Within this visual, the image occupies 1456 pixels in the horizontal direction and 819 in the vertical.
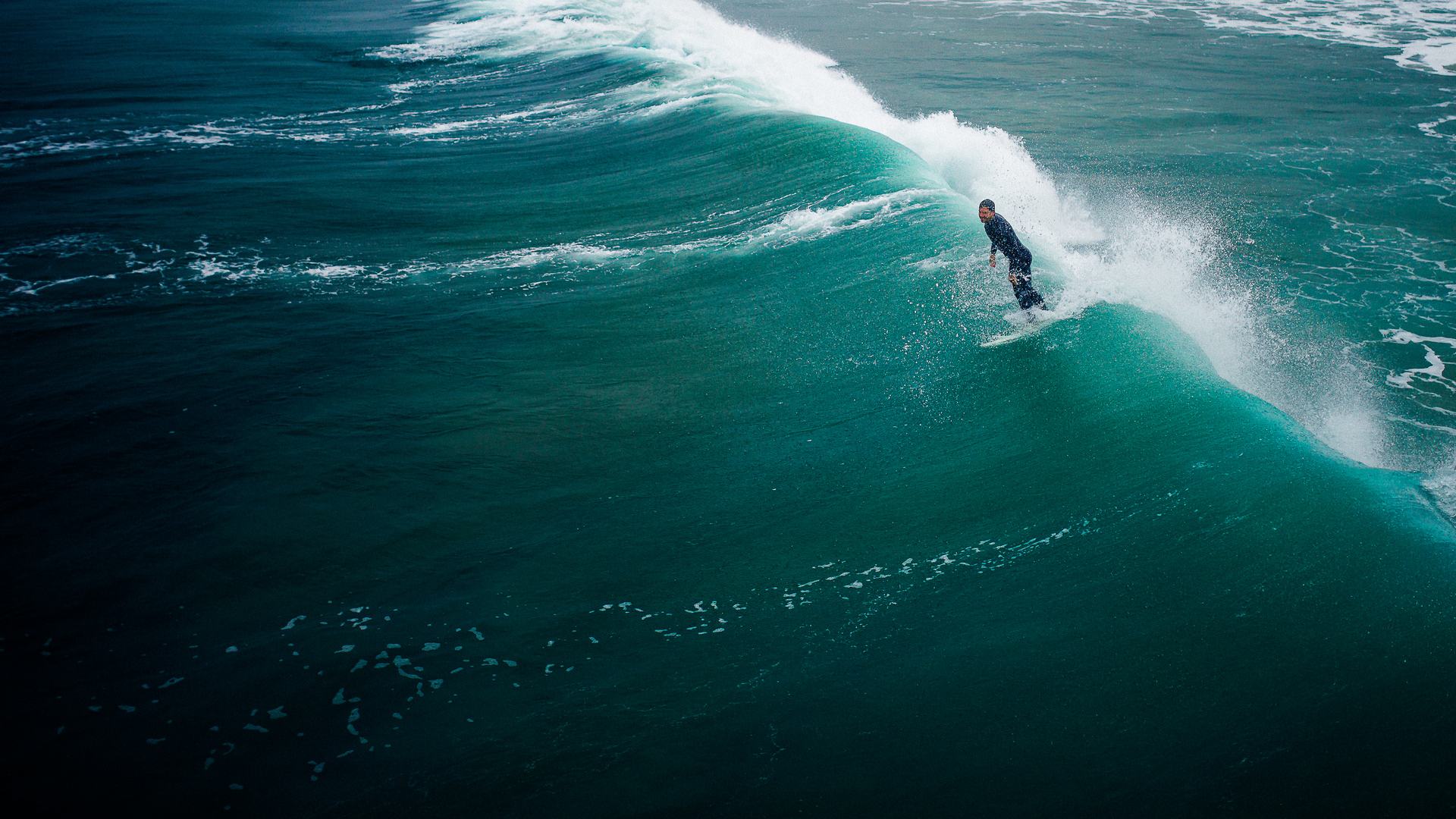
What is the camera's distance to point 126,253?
10.7 metres

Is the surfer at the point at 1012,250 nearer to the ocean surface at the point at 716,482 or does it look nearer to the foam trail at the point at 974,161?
the ocean surface at the point at 716,482

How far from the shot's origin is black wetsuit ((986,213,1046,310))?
7977mm

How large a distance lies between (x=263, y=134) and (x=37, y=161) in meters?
3.70

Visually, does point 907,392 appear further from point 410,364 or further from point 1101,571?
point 410,364

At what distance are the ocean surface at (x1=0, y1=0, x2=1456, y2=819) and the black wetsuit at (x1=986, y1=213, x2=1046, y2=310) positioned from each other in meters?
0.35

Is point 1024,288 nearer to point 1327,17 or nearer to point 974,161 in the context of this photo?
point 974,161

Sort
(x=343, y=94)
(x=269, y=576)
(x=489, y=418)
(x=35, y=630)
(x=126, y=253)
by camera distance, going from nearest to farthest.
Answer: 1. (x=35, y=630)
2. (x=269, y=576)
3. (x=489, y=418)
4. (x=126, y=253)
5. (x=343, y=94)

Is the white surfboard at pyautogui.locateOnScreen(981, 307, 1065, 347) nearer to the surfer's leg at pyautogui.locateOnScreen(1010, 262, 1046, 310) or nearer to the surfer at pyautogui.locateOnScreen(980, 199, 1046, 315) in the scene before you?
the surfer's leg at pyautogui.locateOnScreen(1010, 262, 1046, 310)

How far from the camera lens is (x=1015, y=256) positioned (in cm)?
802

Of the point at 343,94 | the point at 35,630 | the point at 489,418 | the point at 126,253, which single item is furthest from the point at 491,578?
the point at 343,94

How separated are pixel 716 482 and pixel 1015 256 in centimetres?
403

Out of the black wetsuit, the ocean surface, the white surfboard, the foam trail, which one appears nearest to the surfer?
the black wetsuit

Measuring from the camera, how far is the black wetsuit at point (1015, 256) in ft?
26.2

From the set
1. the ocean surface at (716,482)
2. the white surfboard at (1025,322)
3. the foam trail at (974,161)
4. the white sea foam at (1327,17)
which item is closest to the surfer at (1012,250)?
the white surfboard at (1025,322)
